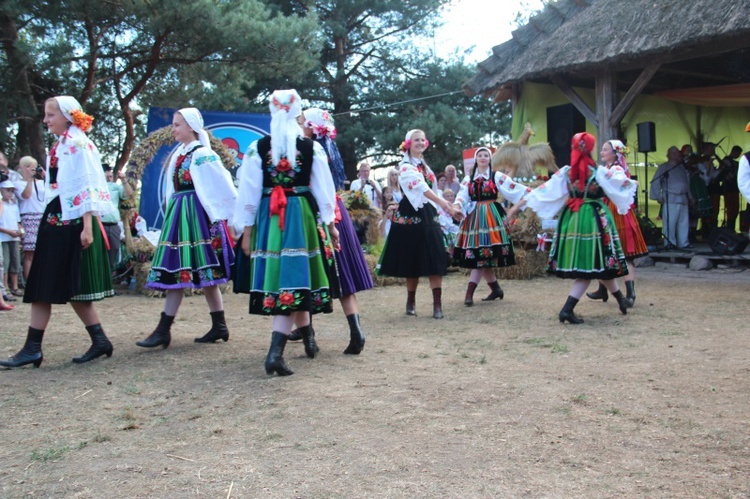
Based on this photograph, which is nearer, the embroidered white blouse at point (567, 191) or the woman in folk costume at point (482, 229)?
the embroidered white blouse at point (567, 191)

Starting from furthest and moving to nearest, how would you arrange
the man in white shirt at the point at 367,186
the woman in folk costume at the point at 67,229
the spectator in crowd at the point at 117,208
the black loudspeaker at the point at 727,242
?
the man in white shirt at the point at 367,186
the black loudspeaker at the point at 727,242
the spectator in crowd at the point at 117,208
the woman in folk costume at the point at 67,229

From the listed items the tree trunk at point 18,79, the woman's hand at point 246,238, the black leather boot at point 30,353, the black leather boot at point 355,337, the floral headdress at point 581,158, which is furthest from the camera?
the tree trunk at point 18,79

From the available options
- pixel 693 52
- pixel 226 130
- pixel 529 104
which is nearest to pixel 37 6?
pixel 226 130

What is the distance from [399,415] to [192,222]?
248 cm

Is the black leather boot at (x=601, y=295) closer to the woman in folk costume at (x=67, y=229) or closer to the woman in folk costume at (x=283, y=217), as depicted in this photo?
the woman in folk costume at (x=283, y=217)

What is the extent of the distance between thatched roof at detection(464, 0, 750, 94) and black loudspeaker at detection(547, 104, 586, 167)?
109 cm

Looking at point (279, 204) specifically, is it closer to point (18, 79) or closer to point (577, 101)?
point (18, 79)

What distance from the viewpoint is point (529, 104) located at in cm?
1373

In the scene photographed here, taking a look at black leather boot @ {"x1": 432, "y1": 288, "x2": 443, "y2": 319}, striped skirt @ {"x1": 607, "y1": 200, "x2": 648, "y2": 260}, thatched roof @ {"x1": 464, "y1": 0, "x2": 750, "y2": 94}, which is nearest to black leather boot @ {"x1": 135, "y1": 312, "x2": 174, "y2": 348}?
black leather boot @ {"x1": 432, "y1": 288, "x2": 443, "y2": 319}

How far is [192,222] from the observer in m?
5.27

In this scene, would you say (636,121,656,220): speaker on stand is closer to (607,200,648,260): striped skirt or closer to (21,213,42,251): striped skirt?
(607,200,648,260): striped skirt

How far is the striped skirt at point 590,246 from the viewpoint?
20.3 feet

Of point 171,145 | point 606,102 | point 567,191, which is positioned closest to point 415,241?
point 567,191

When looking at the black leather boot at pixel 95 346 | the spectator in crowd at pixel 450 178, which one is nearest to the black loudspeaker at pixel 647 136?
the spectator in crowd at pixel 450 178
